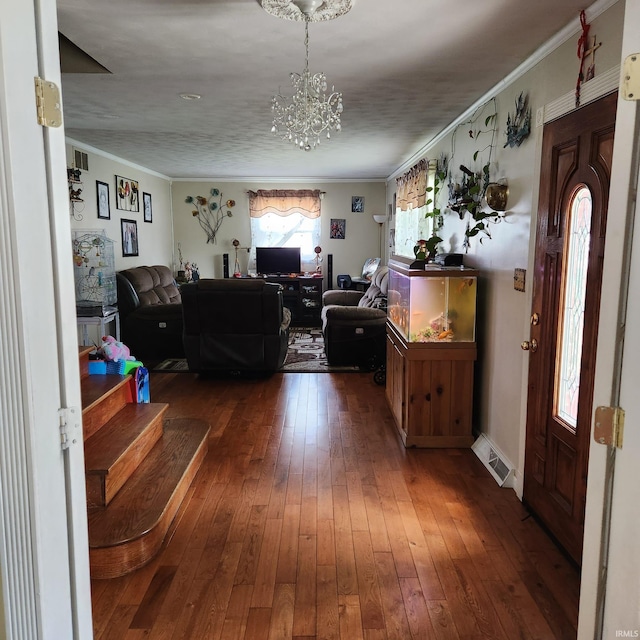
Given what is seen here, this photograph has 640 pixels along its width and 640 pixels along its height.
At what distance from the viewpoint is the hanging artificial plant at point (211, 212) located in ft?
29.2

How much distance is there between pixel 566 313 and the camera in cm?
244

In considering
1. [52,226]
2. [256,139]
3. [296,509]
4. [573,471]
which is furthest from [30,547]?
[256,139]

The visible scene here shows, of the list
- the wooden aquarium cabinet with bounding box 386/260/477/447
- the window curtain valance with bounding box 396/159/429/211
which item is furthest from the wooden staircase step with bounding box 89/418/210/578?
the window curtain valance with bounding box 396/159/429/211

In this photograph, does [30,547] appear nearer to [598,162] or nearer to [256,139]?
[598,162]

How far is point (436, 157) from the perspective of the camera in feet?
16.8

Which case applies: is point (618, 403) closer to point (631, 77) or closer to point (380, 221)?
point (631, 77)

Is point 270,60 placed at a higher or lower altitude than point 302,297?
higher

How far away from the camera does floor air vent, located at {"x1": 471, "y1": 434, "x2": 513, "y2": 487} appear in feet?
10.1

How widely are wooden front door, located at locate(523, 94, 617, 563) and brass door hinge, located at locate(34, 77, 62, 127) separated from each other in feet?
6.39

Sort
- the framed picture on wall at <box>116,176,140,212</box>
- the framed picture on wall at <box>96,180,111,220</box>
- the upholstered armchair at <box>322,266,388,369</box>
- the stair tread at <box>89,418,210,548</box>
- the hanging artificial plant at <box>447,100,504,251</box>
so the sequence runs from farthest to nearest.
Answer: the framed picture on wall at <box>116,176,140,212</box> < the framed picture on wall at <box>96,180,111,220</box> < the upholstered armchair at <box>322,266,388,369</box> < the hanging artificial plant at <box>447,100,504,251</box> < the stair tread at <box>89,418,210,548</box>

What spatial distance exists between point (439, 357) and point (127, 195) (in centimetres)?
521

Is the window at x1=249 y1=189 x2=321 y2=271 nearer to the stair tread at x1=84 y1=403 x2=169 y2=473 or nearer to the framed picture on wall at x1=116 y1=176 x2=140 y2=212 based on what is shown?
the framed picture on wall at x1=116 y1=176 x2=140 y2=212

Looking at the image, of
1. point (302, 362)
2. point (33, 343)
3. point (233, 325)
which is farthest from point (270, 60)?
point (302, 362)

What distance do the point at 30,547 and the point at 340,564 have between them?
1548 millimetres
